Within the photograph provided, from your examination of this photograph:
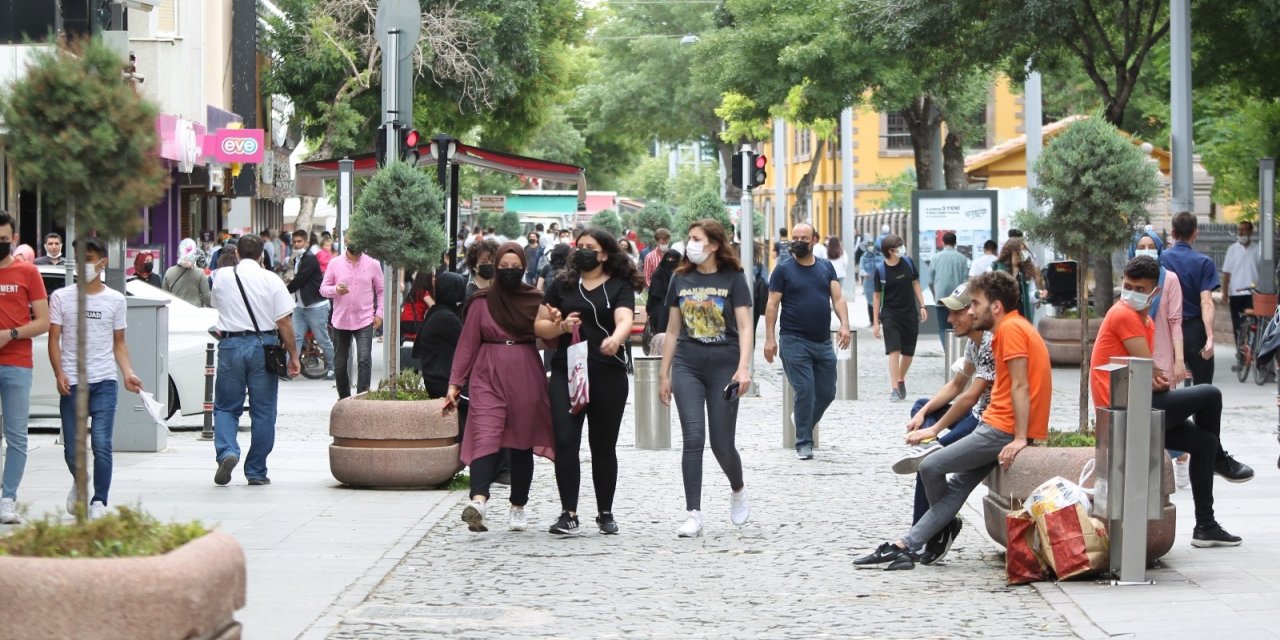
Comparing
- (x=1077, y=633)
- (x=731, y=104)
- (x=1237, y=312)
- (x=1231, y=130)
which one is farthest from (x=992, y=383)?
(x=731, y=104)

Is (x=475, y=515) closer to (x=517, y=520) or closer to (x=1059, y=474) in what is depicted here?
(x=517, y=520)

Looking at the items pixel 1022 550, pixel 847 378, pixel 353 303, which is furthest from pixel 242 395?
pixel 847 378

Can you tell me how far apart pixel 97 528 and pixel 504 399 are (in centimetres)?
429

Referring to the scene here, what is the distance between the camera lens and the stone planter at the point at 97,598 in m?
5.36

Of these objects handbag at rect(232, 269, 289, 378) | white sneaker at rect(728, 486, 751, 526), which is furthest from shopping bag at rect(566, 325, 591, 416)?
handbag at rect(232, 269, 289, 378)

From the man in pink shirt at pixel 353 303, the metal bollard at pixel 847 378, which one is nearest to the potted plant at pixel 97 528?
the man in pink shirt at pixel 353 303

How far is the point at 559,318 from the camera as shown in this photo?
32.3 feet

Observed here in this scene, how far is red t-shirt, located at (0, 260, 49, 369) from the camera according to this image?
9.93 metres

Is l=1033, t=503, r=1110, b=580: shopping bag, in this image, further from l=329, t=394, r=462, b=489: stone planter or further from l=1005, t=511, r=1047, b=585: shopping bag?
l=329, t=394, r=462, b=489: stone planter

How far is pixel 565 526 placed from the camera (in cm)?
1008

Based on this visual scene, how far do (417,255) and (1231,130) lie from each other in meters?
21.4

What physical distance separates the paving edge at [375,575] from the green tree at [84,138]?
1.42 metres

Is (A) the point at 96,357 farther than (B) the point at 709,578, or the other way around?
(A) the point at 96,357

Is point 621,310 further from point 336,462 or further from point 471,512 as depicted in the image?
point 336,462
